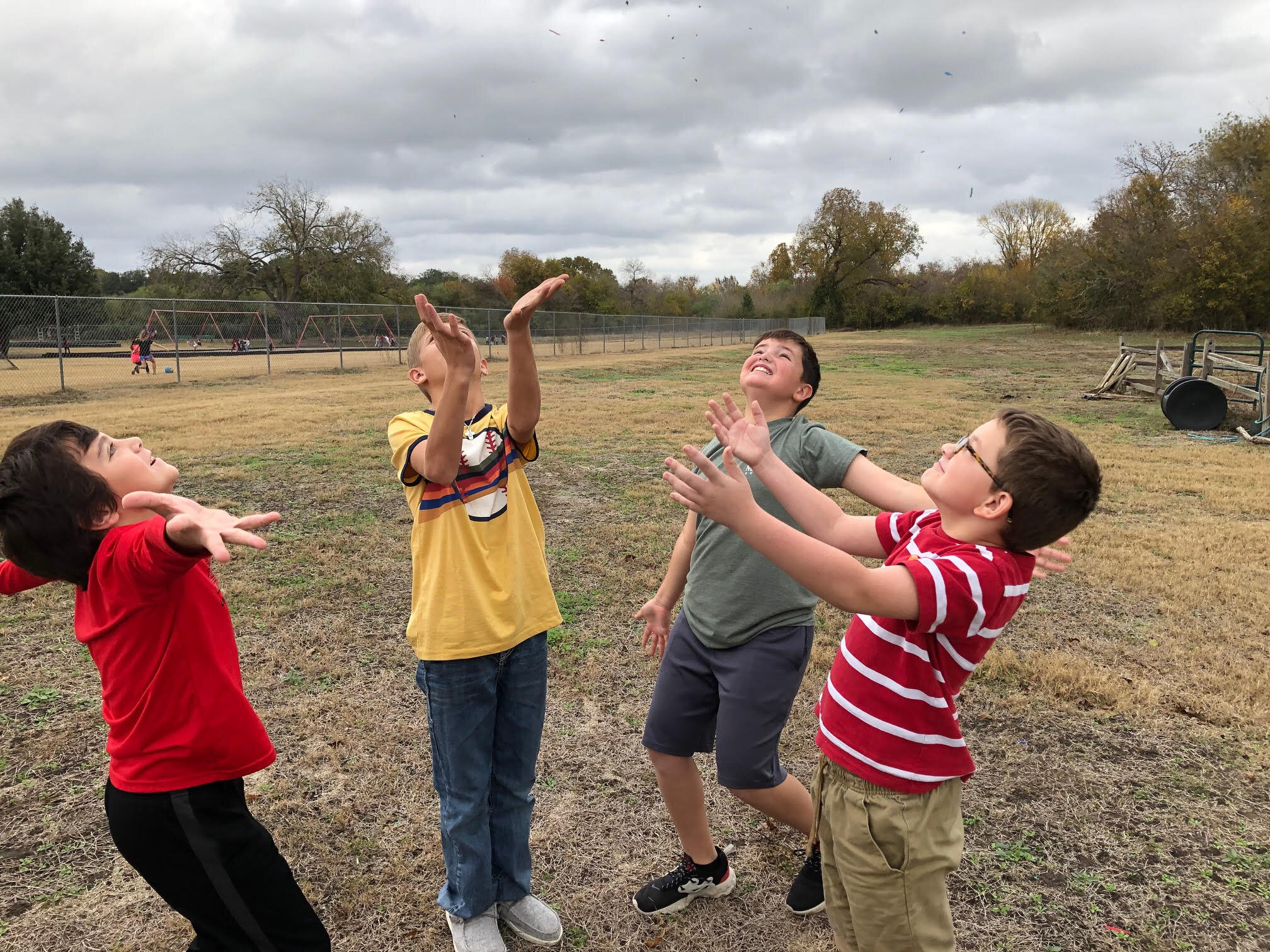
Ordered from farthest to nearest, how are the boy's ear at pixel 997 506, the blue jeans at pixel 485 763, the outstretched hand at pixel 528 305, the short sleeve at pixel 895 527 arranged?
the blue jeans at pixel 485 763 → the outstretched hand at pixel 528 305 → the short sleeve at pixel 895 527 → the boy's ear at pixel 997 506

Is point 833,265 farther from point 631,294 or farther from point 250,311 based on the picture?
point 250,311

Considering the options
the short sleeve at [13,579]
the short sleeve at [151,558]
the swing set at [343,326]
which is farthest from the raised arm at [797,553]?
the swing set at [343,326]

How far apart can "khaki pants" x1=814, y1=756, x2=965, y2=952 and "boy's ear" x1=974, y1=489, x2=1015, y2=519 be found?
631 mm

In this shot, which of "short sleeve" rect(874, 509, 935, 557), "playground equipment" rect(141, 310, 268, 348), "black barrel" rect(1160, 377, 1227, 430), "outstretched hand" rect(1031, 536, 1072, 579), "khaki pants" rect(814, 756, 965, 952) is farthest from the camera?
"playground equipment" rect(141, 310, 268, 348)

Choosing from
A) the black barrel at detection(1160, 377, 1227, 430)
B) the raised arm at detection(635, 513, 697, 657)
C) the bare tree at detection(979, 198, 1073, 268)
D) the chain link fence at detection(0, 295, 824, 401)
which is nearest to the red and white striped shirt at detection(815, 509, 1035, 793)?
the raised arm at detection(635, 513, 697, 657)

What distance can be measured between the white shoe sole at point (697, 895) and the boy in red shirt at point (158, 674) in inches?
42.0

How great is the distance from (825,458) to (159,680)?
1840 millimetres

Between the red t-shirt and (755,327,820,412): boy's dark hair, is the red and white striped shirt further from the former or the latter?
the red t-shirt

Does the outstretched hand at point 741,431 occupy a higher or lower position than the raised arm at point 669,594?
higher

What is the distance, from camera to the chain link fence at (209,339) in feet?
60.8

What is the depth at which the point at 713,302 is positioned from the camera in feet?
251

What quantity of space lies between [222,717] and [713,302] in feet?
253

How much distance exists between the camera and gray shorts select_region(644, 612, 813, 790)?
228 cm

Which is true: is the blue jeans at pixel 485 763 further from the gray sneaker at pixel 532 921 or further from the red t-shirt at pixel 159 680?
the red t-shirt at pixel 159 680
